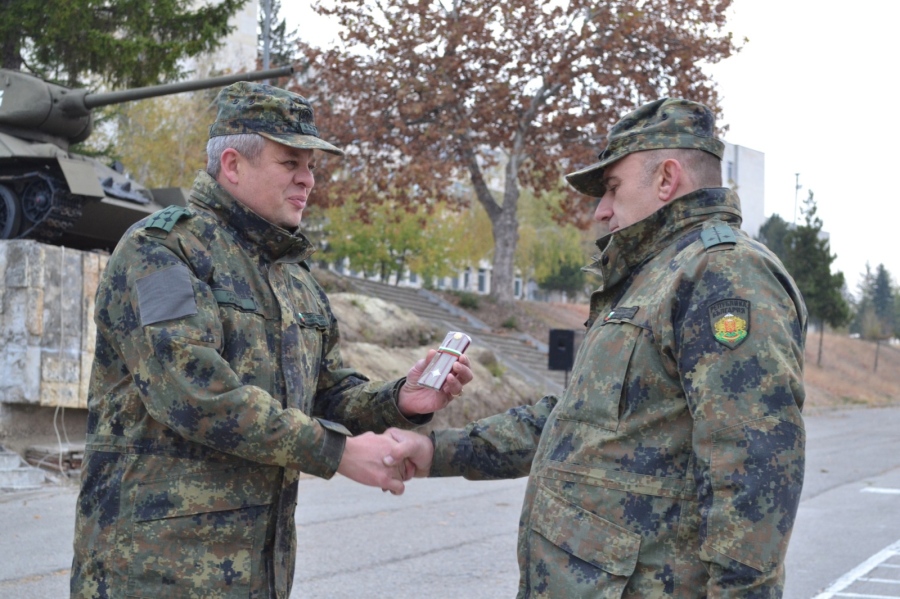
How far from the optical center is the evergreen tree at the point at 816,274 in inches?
1836

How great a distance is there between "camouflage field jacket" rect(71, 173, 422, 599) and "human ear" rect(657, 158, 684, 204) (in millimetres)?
1255

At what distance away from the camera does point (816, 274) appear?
47000 millimetres

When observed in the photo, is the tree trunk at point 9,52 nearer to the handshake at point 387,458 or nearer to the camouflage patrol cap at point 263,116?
the camouflage patrol cap at point 263,116

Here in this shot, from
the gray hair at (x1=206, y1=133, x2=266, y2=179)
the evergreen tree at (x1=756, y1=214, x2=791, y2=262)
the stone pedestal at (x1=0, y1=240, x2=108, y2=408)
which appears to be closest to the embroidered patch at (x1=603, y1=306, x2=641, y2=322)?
the gray hair at (x1=206, y1=133, x2=266, y2=179)

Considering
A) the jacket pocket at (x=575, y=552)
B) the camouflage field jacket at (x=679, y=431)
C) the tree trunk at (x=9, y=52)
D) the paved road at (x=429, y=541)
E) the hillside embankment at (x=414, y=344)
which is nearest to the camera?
the camouflage field jacket at (x=679, y=431)

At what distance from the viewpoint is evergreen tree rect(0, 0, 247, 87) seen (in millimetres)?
19688

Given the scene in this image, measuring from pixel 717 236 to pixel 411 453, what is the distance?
1429 millimetres

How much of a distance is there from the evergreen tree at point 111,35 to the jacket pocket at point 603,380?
1810 cm

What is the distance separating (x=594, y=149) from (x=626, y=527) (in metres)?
27.5

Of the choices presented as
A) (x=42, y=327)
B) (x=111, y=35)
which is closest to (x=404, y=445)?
(x=42, y=327)

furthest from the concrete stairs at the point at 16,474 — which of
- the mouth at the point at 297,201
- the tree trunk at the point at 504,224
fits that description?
the tree trunk at the point at 504,224

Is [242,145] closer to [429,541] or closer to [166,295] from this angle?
[166,295]

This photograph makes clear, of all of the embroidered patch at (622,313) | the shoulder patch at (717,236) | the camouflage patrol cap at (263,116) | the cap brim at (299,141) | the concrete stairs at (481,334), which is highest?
the camouflage patrol cap at (263,116)

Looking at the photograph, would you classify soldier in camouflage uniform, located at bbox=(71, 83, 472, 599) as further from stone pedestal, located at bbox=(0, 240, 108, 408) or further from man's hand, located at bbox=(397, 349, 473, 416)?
stone pedestal, located at bbox=(0, 240, 108, 408)
